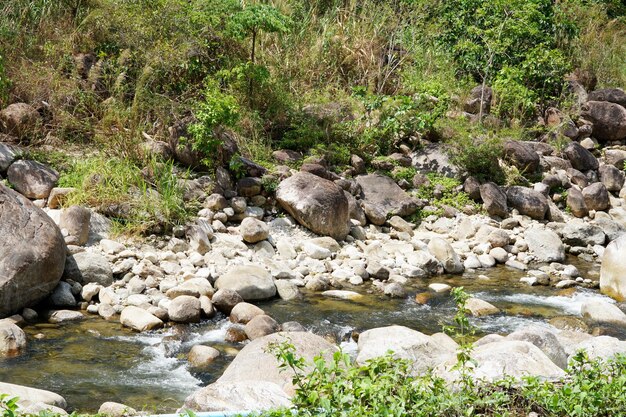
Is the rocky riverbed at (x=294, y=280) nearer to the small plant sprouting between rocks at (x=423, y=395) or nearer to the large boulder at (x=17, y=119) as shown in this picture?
the small plant sprouting between rocks at (x=423, y=395)

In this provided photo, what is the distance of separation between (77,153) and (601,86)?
36.4 ft

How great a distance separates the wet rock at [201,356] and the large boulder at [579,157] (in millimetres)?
8791

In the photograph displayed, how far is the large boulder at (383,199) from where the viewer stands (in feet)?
35.4

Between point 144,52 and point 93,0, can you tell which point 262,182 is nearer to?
point 144,52

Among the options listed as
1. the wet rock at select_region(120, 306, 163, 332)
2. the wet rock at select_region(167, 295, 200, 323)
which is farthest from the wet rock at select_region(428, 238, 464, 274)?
the wet rock at select_region(120, 306, 163, 332)

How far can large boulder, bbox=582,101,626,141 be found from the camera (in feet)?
47.4

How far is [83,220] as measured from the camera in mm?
8656

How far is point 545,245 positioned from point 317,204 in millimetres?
3290

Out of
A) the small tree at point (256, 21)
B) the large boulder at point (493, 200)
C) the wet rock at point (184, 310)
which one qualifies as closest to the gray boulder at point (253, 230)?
the wet rock at point (184, 310)

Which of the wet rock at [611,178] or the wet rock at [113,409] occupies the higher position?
the wet rock at [113,409]

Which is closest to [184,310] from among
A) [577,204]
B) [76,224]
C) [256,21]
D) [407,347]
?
[76,224]

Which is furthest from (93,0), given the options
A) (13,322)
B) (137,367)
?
(137,367)

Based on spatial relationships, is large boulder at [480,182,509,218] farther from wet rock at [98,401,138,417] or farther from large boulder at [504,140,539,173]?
wet rock at [98,401,138,417]

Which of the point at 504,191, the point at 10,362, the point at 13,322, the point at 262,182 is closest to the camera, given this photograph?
the point at 10,362
